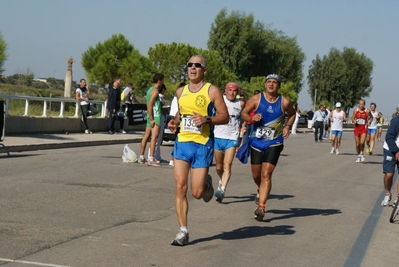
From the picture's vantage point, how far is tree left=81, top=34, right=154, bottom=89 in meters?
64.2

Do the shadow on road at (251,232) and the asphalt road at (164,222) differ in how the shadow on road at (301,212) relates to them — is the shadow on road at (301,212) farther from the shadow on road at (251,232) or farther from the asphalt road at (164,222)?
the shadow on road at (251,232)

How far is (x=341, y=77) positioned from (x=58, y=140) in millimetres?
93764

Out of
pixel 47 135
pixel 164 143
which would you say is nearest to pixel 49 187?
pixel 47 135

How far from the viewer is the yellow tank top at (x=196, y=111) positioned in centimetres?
813

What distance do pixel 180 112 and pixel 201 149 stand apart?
0.49 metres

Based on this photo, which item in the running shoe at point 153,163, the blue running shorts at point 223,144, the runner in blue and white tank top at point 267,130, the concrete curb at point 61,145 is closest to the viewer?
the runner in blue and white tank top at point 267,130

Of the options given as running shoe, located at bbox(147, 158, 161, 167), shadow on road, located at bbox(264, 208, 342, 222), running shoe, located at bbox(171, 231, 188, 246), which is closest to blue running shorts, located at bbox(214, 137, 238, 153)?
shadow on road, located at bbox(264, 208, 342, 222)

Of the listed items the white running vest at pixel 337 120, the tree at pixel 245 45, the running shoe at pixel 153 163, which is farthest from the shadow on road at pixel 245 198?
the tree at pixel 245 45

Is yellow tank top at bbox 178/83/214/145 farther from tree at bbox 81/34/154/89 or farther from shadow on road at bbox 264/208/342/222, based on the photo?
A: tree at bbox 81/34/154/89

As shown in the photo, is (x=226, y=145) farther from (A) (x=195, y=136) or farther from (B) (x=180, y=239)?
(B) (x=180, y=239)

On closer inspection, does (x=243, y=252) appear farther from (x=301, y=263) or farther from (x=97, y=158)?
(x=97, y=158)

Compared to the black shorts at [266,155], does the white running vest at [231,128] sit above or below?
above

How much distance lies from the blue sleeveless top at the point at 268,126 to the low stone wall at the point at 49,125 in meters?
13.5

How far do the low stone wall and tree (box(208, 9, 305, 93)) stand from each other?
55160 mm
